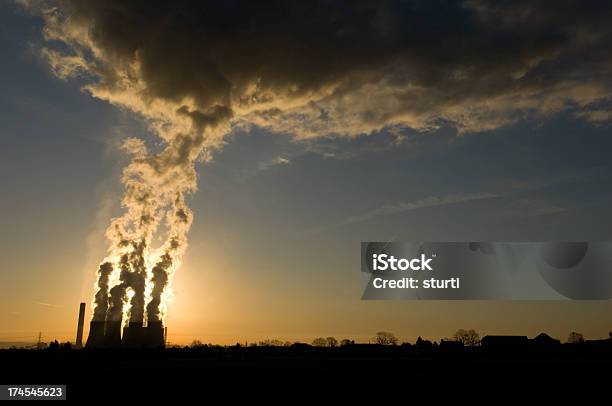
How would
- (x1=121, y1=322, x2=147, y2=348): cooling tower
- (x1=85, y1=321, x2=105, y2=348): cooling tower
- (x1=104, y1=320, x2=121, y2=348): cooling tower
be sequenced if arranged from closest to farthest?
(x1=85, y1=321, x2=105, y2=348): cooling tower → (x1=121, y1=322, x2=147, y2=348): cooling tower → (x1=104, y1=320, x2=121, y2=348): cooling tower

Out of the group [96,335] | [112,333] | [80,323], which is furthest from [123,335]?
[80,323]

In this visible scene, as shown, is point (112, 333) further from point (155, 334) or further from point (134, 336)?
point (155, 334)

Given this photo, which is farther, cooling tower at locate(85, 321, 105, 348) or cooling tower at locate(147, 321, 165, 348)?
cooling tower at locate(147, 321, 165, 348)

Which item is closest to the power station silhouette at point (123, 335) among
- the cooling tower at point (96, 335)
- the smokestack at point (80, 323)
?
the cooling tower at point (96, 335)

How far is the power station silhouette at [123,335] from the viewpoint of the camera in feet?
323

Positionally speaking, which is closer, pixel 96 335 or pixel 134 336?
pixel 96 335

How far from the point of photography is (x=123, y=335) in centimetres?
10025

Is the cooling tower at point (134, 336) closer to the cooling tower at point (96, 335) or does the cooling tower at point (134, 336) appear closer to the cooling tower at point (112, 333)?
the cooling tower at point (112, 333)

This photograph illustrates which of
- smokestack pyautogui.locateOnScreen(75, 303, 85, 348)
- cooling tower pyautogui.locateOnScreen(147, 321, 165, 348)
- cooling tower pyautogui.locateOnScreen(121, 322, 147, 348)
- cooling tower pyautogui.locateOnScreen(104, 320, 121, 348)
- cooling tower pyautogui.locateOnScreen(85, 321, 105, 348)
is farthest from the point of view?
smokestack pyautogui.locateOnScreen(75, 303, 85, 348)

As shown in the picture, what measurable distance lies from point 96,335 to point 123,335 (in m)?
4.51

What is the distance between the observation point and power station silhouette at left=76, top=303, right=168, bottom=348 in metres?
98.6

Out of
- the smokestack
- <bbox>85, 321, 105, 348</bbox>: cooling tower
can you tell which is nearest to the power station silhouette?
<bbox>85, 321, 105, 348</bbox>: cooling tower

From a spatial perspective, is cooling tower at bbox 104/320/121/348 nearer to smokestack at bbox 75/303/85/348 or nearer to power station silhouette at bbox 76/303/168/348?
power station silhouette at bbox 76/303/168/348

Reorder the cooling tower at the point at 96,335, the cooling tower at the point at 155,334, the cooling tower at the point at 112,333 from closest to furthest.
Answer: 1. the cooling tower at the point at 96,335
2. the cooling tower at the point at 112,333
3. the cooling tower at the point at 155,334
